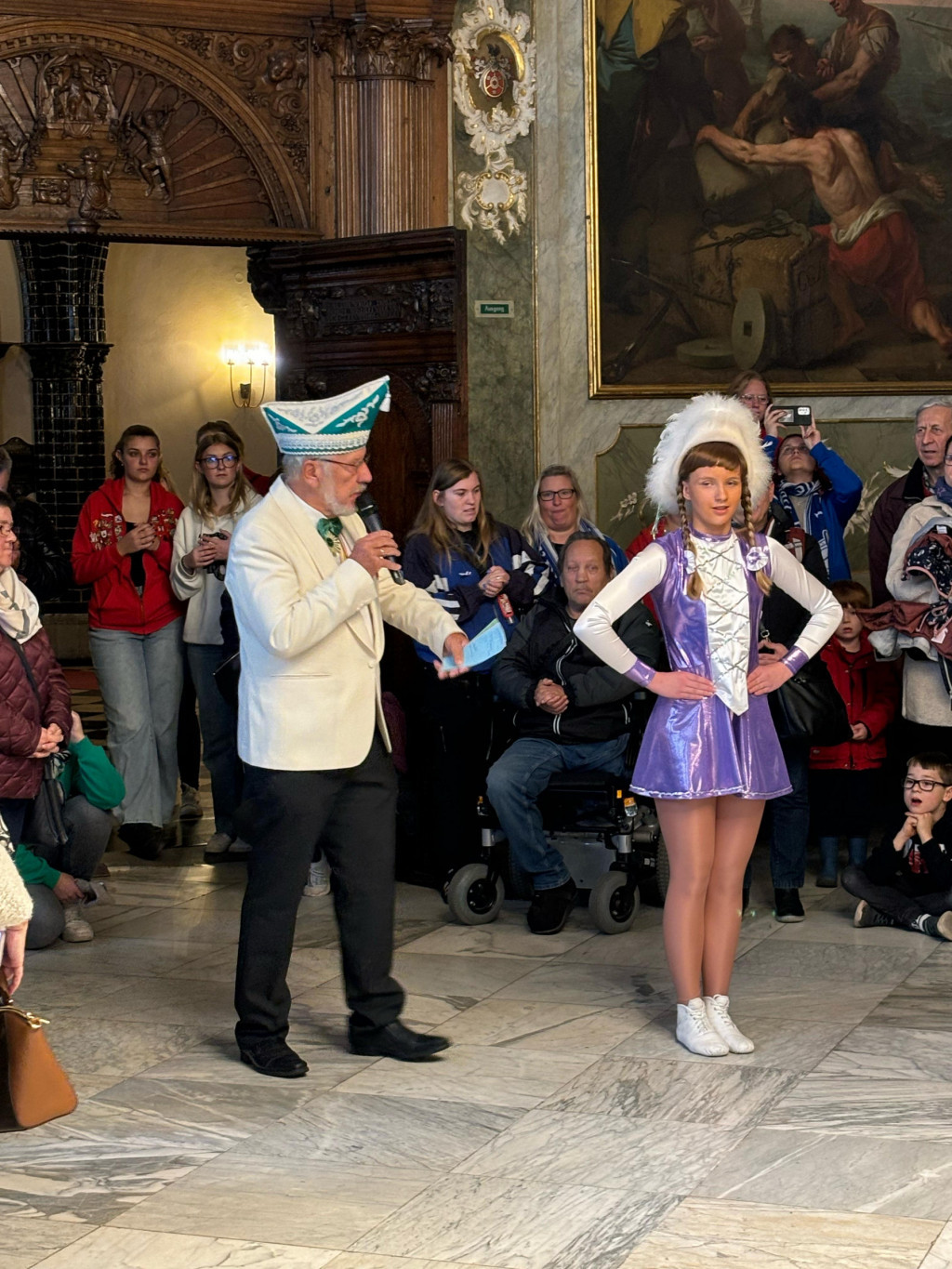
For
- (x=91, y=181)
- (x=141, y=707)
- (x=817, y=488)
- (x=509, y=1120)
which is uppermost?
(x=91, y=181)

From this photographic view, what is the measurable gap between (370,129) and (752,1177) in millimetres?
6209

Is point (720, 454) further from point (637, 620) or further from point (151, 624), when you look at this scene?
point (151, 624)

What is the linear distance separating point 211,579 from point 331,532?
10.0ft

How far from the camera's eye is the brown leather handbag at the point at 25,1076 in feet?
13.5

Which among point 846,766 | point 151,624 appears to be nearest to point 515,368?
point 151,624

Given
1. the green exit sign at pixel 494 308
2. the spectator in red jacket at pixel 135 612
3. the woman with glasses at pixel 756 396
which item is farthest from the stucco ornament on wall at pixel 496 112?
the spectator in red jacket at pixel 135 612

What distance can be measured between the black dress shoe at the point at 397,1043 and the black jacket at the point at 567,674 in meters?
1.81

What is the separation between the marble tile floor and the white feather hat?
62.8 inches

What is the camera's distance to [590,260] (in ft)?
30.5

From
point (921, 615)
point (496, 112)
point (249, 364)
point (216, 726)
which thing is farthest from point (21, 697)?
point (249, 364)

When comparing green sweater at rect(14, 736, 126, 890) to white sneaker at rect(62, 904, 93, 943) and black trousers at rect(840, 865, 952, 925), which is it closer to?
white sneaker at rect(62, 904, 93, 943)

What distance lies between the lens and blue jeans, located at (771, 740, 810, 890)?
687 cm

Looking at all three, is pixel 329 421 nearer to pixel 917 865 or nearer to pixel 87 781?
pixel 87 781

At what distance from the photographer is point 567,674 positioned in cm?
683
